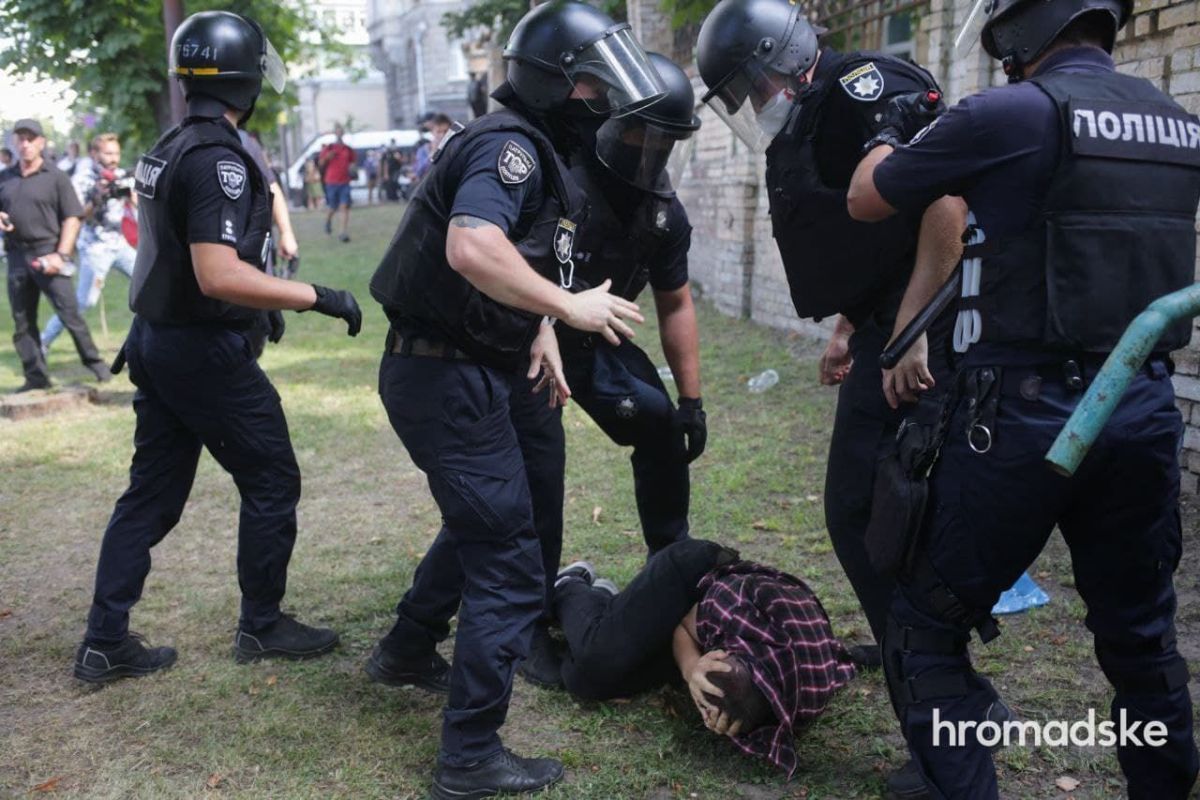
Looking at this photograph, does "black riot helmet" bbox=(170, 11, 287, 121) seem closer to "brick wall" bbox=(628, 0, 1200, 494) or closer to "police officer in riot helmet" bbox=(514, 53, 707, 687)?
"police officer in riot helmet" bbox=(514, 53, 707, 687)

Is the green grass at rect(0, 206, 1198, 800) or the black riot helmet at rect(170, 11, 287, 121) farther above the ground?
the black riot helmet at rect(170, 11, 287, 121)

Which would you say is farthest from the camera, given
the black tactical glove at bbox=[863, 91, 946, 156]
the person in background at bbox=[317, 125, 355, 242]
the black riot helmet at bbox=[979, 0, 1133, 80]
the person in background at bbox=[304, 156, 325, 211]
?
the person in background at bbox=[304, 156, 325, 211]

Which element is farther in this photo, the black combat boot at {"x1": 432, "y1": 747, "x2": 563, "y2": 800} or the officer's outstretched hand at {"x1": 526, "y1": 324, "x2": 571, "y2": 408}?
the officer's outstretched hand at {"x1": 526, "y1": 324, "x2": 571, "y2": 408}

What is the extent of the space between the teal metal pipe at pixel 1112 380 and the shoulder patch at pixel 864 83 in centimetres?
113

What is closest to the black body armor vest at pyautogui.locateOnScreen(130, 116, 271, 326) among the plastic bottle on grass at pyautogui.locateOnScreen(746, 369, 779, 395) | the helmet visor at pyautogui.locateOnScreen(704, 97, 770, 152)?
the helmet visor at pyautogui.locateOnScreen(704, 97, 770, 152)

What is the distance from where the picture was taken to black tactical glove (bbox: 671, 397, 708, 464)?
4.09m

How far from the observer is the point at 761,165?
32.7 feet

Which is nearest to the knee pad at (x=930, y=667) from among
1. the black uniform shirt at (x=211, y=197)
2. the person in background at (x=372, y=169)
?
the black uniform shirt at (x=211, y=197)

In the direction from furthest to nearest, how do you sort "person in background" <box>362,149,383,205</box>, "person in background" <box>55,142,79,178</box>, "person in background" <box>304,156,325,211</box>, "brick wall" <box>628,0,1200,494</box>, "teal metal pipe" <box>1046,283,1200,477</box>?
"person in background" <box>362,149,383,205</box> < "person in background" <box>304,156,325,211</box> < "person in background" <box>55,142,79,178</box> < "brick wall" <box>628,0,1200,494</box> < "teal metal pipe" <box>1046,283,1200,477</box>

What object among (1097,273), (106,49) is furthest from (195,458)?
(106,49)

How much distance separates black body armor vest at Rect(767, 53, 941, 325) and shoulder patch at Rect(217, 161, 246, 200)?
5.46ft

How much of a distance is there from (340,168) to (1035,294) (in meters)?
20.0

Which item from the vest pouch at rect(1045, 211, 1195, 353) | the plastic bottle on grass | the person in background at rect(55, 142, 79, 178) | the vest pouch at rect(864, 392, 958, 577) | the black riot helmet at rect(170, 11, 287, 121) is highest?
the person in background at rect(55, 142, 79, 178)

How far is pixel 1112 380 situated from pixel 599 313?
1.15 meters
